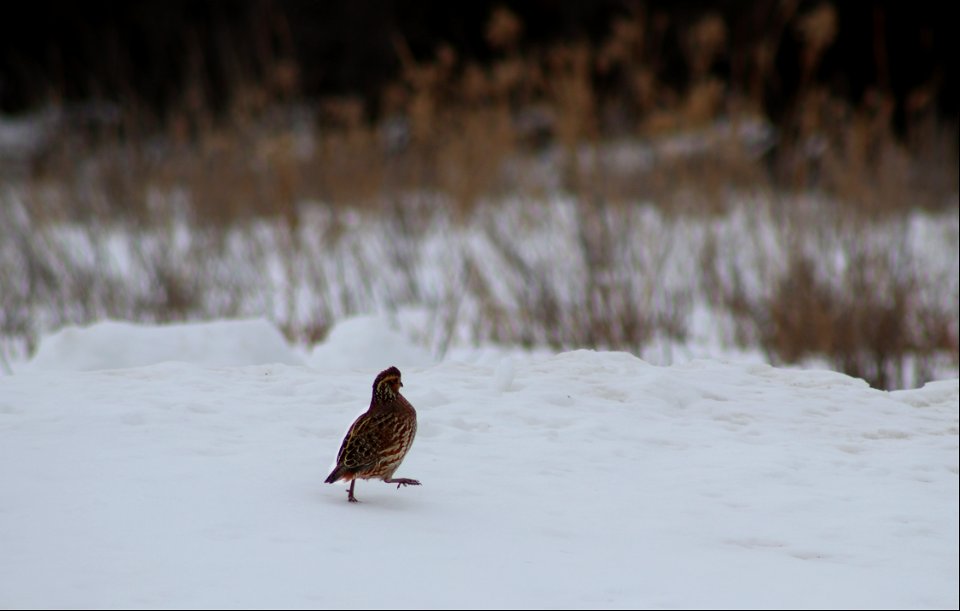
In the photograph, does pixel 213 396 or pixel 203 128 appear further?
pixel 203 128

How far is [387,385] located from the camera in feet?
5.05

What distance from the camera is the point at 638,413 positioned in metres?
1.93

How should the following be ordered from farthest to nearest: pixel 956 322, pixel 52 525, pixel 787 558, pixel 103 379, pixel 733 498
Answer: pixel 956 322
pixel 103 379
pixel 733 498
pixel 787 558
pixel 52 525

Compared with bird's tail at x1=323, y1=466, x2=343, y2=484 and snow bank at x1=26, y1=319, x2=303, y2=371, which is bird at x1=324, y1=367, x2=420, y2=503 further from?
snow bank at x1=26, y1=319, x2=303, y2=371

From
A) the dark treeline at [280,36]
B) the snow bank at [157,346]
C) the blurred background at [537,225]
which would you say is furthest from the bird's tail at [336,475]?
the dark treeline at [280,36]

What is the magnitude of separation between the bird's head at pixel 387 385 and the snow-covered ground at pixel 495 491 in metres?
0.15

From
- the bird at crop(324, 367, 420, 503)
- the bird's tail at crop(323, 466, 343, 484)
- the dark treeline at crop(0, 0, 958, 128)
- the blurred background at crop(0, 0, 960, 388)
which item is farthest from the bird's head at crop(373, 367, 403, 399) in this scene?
the dark treeline at crop(0, 0, 958, 128)

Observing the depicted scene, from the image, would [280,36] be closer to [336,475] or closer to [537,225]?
[537,225]

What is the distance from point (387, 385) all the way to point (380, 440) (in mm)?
112

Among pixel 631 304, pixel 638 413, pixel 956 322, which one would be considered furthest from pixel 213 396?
pixel 956 322

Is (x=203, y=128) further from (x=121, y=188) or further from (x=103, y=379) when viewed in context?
(x=103, y=379)

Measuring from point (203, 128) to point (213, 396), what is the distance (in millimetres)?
4464

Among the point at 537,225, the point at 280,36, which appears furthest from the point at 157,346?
the point at 280,36

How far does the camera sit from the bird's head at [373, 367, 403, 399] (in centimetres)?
153
